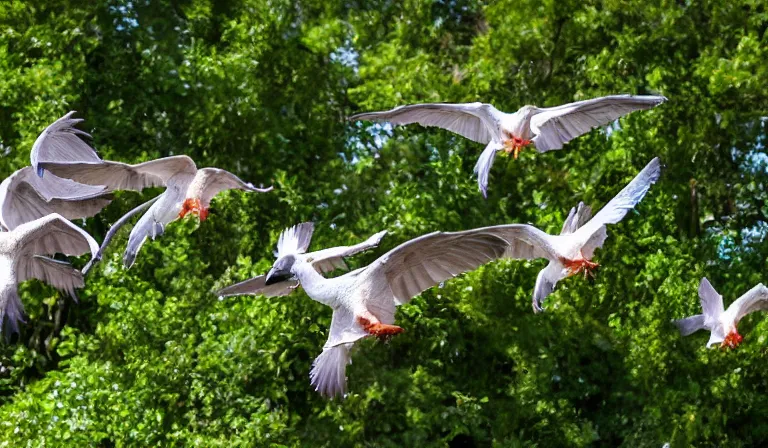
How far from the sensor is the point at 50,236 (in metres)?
12.5

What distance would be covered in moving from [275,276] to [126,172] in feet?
5.71

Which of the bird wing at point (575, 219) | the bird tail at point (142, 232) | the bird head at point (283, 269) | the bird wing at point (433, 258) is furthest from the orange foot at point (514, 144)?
the bird tail at point (142, 232)

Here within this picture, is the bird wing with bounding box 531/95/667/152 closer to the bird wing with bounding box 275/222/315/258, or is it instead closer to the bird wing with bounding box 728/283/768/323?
the bird wing with bounding box 728/283/768/323

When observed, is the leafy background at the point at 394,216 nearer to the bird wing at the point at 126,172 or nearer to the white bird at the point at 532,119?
the white bird at the point at 532,119

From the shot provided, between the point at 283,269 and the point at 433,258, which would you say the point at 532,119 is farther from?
the point at 283,269

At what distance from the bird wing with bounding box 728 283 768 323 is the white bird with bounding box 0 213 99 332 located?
4528mm

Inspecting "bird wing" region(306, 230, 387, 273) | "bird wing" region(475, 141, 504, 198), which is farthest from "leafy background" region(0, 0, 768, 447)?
"bird wing" region(306, 230, 387, 273)

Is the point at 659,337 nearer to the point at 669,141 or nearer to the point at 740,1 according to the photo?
the point at 669,141

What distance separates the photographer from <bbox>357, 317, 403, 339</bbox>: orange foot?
1095cm

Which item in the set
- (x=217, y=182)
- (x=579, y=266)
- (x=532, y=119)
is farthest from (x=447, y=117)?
(x=579, y=266)

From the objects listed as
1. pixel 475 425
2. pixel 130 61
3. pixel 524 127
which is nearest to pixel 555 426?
pixel 475 425

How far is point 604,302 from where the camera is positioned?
613 inches

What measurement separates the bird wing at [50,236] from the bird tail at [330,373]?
1.76 meters

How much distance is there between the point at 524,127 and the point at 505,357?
Answer: 350 cm
